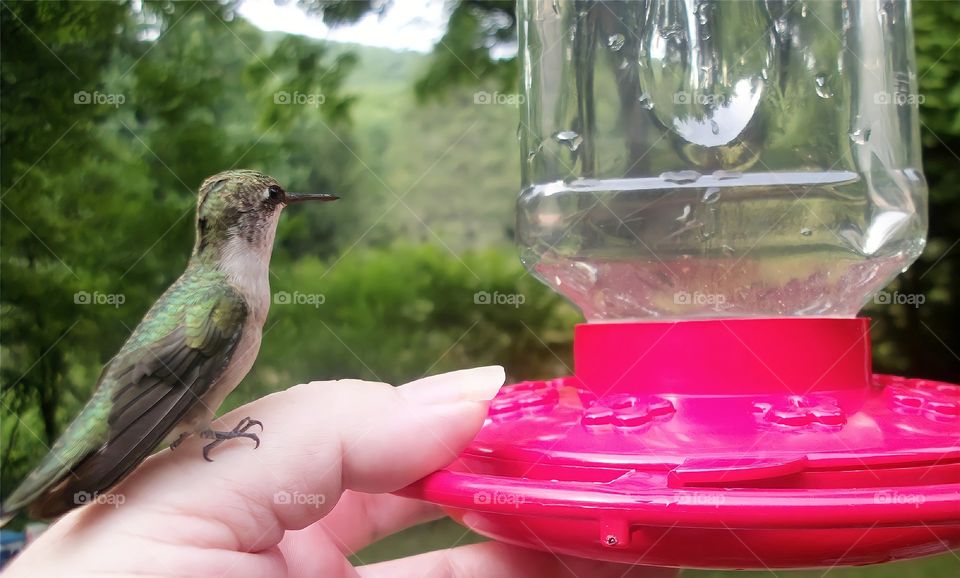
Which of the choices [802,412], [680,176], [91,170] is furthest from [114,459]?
[91,170]

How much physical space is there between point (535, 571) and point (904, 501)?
37.9 inches

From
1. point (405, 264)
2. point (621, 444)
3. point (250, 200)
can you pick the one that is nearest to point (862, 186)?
point (621, 444)

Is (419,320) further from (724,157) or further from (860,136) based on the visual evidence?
(860,136)

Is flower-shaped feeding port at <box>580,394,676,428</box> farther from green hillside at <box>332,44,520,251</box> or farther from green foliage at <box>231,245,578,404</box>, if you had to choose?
green hillside at <box>332,44,520,251</box>

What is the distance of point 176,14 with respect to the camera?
Result: 3.13m
